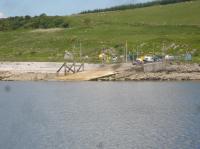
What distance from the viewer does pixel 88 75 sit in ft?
394

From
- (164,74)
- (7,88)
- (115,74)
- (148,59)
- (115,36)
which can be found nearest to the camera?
(7,88)

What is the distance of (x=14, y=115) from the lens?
7431cm

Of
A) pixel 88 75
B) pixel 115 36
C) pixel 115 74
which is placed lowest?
Answer: pixel 88 75

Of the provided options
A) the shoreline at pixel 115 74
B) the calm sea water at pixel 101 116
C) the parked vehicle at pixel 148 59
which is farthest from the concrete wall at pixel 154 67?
the calm sea water at pixel 101 116

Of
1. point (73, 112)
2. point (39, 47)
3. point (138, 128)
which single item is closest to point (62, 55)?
point (39, 47)

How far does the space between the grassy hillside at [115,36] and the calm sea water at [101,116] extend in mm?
34077

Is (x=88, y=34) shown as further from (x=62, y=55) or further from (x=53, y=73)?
(x=53, y=73)

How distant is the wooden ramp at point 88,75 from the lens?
118562mm

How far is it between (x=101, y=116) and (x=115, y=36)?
3709 inches

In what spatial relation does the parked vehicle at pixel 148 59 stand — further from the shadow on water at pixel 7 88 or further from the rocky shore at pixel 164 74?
the shadow on water at pixel 7 88

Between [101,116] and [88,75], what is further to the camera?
[88,75]

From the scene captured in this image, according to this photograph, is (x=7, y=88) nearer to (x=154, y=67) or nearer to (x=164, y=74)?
(x=154, y=67)

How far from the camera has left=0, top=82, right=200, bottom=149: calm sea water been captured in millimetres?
57031

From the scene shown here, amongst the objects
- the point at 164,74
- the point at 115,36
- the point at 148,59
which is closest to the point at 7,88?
the point at 164,74
